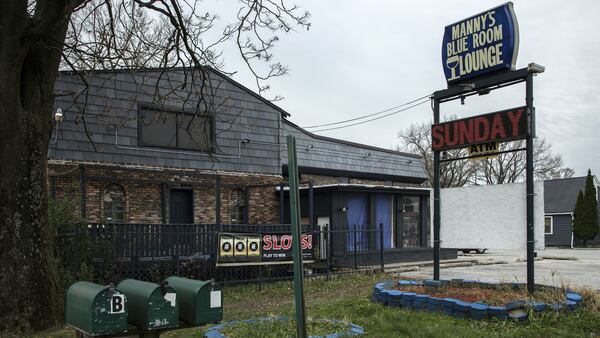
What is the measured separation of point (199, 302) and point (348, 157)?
18.7 m

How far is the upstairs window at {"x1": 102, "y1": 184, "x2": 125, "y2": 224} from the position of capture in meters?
16.8

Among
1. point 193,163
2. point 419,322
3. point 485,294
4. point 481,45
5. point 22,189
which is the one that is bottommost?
point 419,322

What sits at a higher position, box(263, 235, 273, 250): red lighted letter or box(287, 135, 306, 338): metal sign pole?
box(287, 135, 306, 338): metal sign pole

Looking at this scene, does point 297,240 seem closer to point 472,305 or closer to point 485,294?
point 472,305

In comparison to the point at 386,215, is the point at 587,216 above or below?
below

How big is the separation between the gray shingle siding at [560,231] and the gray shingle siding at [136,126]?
1190 inches

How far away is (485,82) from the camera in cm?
989

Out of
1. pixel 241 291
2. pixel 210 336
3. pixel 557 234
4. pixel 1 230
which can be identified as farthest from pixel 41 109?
pixel 557 234

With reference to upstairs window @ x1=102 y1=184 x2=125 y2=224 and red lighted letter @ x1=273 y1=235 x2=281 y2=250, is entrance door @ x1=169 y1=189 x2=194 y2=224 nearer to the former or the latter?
upstairs window @ x1=102 y1=184 x2=125 y2=224

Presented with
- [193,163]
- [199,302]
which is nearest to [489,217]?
[199,302]

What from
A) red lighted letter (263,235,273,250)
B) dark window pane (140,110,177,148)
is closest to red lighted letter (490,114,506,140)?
red lighted letter (263,235,273,250)

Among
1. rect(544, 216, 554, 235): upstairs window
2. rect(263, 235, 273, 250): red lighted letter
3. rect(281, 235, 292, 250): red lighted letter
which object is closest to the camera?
rect(263, 235, 273, 250): red lighted letter

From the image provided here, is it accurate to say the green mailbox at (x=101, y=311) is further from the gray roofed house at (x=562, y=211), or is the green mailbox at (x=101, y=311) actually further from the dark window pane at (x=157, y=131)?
the gray roofed house at (x=562, y=211)

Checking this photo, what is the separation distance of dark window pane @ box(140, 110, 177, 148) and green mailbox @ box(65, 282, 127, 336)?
12414 mm
